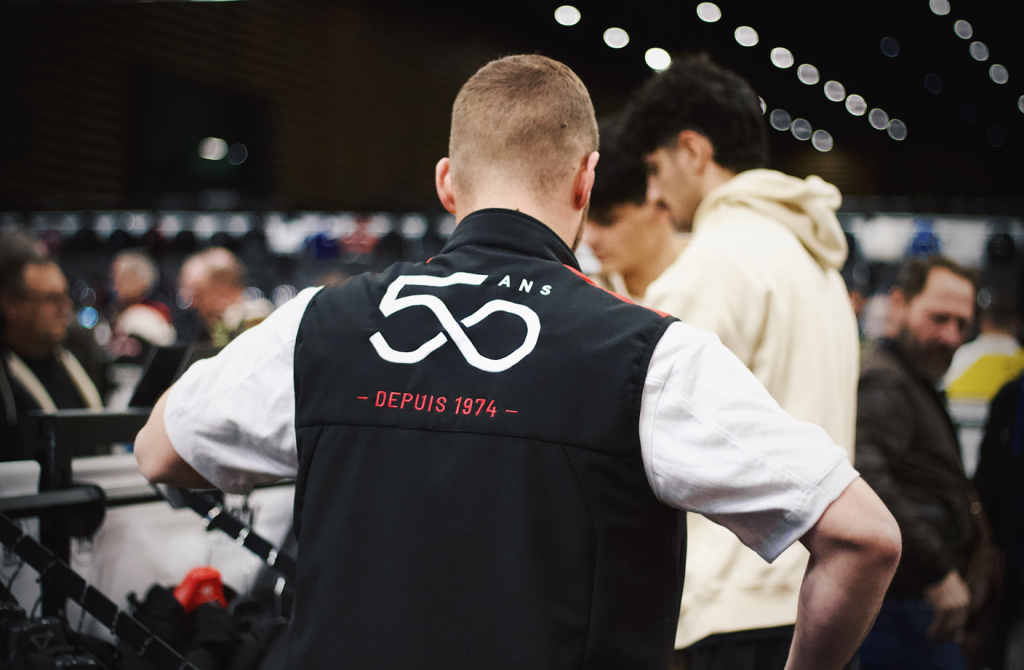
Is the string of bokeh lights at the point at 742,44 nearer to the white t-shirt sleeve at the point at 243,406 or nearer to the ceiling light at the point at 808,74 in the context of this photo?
the ceiling light at the point at 808,74

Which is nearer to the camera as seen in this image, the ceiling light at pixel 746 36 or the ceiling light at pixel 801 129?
the ceiling light at pixel 746 36

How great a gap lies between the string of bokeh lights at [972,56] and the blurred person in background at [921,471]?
A: 7.24m

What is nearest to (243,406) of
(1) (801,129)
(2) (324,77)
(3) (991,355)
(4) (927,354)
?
(4) (927,354)

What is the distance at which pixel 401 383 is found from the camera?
0.98 metres

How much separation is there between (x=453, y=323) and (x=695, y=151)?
1.14 metres

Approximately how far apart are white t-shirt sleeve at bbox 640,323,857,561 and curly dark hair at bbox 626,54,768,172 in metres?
1.12

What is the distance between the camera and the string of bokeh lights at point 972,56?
8719 millimetres

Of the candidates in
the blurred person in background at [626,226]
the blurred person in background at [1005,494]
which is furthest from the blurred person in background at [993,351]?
the blurred person in background at [626,226]

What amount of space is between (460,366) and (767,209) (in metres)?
1.10

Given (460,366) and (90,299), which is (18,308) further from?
(90,299)

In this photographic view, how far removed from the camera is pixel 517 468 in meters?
0.92

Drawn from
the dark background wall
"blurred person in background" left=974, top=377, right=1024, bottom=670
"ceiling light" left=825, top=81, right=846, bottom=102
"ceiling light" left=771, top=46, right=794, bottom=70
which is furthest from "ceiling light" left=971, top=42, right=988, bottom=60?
"blurred person in background" left=974, top=377, right=1024, bottom=670

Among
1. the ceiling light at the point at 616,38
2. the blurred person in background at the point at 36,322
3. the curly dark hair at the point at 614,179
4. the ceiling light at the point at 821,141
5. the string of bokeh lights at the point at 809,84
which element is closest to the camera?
the curly dark hair at the point at 614,179

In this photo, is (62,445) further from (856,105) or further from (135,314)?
(856,105)
